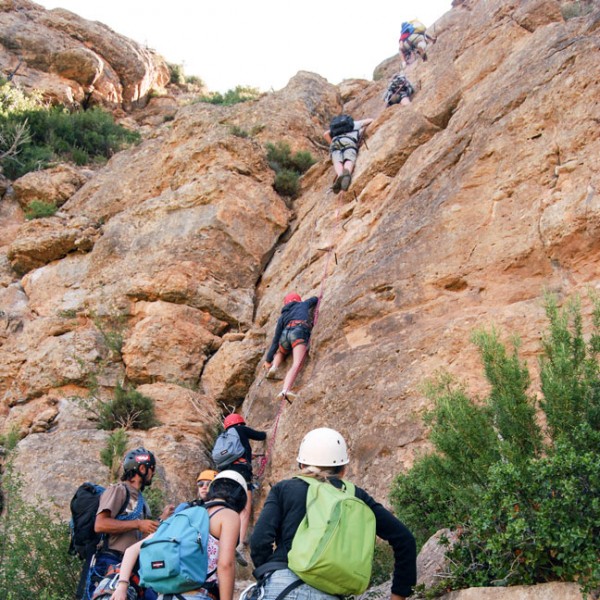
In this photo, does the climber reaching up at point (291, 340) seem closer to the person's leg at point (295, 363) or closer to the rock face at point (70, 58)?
the person's leg at point (295, 363)

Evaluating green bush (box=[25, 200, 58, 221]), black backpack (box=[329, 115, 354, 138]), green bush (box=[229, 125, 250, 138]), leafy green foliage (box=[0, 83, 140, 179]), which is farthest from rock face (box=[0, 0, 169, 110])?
black backpack (box=[329, 115, 354, 138])

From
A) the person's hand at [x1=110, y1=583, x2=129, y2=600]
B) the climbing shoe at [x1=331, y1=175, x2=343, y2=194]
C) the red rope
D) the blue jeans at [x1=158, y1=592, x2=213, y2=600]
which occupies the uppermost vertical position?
the climbing shoe at [x1=331, y1=175, x2=343, y2=194]

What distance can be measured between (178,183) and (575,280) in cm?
1029

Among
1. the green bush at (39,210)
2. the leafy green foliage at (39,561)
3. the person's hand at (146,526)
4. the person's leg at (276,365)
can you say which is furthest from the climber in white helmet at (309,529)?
the green bush at (39,210)

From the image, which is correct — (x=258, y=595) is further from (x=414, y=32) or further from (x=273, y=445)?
(x=414, y=32)

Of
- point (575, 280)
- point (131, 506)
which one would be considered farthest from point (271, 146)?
point (131, 506)

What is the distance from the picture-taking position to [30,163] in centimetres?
1931

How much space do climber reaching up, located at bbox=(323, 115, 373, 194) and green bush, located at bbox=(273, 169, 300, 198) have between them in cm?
153

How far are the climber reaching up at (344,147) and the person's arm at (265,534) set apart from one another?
9098 millimetres

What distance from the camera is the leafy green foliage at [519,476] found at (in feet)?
11.1

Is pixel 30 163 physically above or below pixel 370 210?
above

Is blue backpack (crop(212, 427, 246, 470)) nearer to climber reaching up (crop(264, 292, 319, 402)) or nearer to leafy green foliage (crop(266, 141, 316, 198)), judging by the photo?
climber reaching up (crop(264, 292, 319, 402))

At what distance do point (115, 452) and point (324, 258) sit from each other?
180 inches

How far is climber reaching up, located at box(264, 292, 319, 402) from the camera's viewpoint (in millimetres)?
9133
